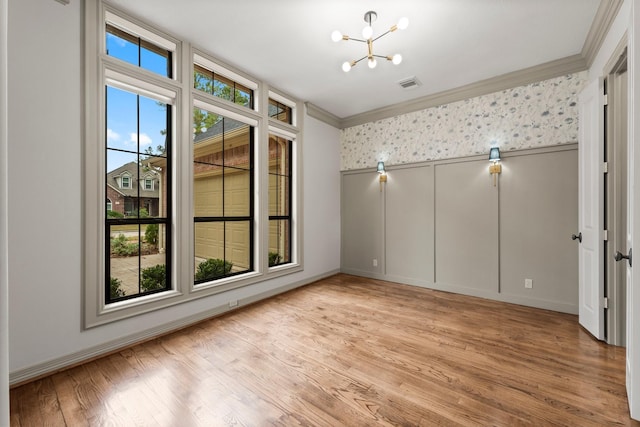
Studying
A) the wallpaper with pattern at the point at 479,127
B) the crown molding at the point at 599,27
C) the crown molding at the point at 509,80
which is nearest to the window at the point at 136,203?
the crown molding at the point at 509,80

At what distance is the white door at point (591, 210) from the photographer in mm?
2590

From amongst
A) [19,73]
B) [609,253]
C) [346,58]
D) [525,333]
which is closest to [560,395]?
[525,333]

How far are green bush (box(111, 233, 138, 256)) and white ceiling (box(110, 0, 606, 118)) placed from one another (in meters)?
2.12

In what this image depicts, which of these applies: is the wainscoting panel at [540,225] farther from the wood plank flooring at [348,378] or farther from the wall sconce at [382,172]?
the wall sconce at [382,172]

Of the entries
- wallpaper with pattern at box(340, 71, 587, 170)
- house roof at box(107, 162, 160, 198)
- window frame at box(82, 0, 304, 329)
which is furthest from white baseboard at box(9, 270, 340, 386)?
wallpaper with pattern at box(340, 71, 587, 170)

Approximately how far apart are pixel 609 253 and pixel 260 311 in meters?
3.63

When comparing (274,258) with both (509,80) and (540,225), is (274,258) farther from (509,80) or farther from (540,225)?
(509,80)

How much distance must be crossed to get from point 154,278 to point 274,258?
1.77m

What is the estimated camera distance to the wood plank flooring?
170cm

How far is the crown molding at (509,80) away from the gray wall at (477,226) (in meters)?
0.93

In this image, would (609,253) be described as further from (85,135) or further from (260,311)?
(85,135)

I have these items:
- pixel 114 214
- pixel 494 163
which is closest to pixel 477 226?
pixel 494 163

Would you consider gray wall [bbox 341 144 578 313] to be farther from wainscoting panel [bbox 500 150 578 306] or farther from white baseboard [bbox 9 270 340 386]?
white baseboard [bbox 9 270 340 386]

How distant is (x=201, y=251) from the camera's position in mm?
3330
